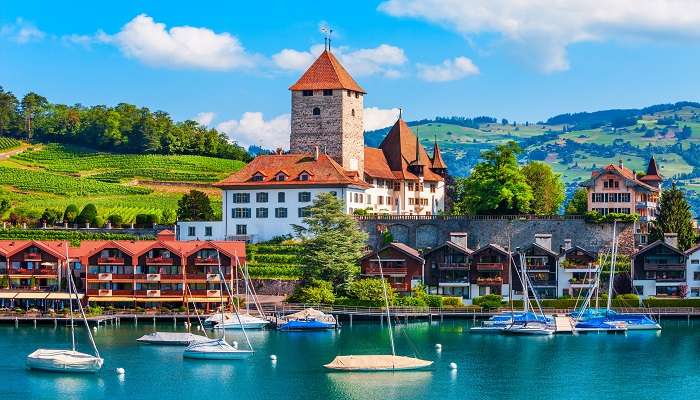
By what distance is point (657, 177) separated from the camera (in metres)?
131

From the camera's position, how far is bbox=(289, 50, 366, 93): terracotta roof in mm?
118500

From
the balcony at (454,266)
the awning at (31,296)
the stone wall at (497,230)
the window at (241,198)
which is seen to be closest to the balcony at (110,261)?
the awning at (31,296)

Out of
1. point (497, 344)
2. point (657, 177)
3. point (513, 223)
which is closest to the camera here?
point (497, 344)

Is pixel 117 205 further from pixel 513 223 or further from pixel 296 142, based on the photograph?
pixel 513 223

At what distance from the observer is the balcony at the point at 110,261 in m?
102

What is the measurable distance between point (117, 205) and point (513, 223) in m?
47.0

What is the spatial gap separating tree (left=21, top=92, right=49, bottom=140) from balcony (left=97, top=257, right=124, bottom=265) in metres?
88.0

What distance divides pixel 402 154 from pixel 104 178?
156 ft

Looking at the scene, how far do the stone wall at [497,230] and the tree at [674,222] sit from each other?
11.4 feet

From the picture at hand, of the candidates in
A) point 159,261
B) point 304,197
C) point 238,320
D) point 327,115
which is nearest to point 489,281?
point 304,197

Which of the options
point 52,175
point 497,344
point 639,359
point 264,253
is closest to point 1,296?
point 264,253

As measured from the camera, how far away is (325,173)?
367 ft

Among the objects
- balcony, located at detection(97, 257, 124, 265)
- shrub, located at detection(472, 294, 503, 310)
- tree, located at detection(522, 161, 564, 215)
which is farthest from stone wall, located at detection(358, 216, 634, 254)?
balcony, located at detection(97, 257, 124, 265)

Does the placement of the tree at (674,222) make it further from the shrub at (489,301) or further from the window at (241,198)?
the window at (241,198)
